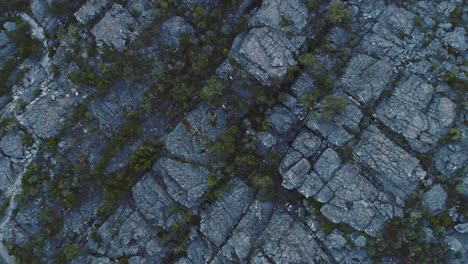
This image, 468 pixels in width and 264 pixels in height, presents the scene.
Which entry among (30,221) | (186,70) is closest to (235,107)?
(186,70)

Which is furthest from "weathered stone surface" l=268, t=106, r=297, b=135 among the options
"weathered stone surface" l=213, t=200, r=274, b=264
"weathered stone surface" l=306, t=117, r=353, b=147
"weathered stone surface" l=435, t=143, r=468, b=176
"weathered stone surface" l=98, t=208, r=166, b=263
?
"weathered stone surface" l=98, t=208, r=166, b=263

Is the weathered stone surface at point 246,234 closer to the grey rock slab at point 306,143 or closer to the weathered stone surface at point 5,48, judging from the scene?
the grey rock slab at point 306,143

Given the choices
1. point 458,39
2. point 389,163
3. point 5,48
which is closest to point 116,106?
point 5,48

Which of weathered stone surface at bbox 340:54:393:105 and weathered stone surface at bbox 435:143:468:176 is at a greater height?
weathered stone surface at bbox 340:54:393:105

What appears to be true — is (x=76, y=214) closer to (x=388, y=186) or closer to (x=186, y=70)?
(x=186, y=70)

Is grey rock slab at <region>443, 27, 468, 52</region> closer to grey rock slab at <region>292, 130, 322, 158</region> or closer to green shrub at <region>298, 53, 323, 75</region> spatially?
green shrub at <region>298, 53, 323, 75</region>

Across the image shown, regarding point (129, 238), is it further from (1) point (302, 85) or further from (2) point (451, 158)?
(2) point (451, 158)
